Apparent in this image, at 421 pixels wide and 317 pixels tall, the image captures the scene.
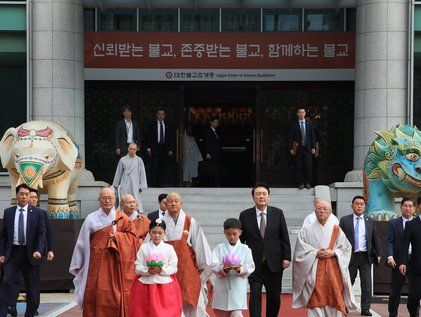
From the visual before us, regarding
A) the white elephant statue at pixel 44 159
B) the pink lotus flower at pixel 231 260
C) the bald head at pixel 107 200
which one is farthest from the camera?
the white elephant statue at pixel 44 159

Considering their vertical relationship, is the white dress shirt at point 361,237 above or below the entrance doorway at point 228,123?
below

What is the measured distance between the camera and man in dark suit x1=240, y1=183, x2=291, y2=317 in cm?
1352

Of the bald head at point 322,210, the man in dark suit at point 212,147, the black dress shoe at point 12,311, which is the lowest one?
the black dress shoe at point 12,311

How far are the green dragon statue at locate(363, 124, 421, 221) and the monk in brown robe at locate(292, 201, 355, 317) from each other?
26.3 feet

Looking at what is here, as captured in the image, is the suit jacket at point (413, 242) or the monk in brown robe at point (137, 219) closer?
the monk in brown robe at point (137, 219)

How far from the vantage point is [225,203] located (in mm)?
24281

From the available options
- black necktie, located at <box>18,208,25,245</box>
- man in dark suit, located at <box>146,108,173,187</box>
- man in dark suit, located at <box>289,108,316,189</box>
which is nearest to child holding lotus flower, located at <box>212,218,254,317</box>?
black necktie, located at <box>18,208,25,245</box>

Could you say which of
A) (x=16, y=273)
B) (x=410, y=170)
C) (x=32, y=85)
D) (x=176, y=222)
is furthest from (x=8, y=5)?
(x=176, y=222)

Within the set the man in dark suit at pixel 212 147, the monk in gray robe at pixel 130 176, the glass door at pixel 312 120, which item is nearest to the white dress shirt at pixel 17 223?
the monk in gray robe at pixel 130 176

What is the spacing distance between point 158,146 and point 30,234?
11737mm

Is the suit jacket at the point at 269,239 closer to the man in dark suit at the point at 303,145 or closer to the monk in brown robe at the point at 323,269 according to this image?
the monk in brown robe at the point at 323,269

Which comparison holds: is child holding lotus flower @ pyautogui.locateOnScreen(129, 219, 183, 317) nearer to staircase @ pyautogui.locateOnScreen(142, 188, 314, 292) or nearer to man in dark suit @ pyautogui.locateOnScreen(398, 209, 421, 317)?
man in dark suit @ pyautogui.locateOnScreen(398, 209, 421, 317)

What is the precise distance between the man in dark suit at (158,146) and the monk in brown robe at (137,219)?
12406 mm

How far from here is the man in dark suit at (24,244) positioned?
1471 cm
